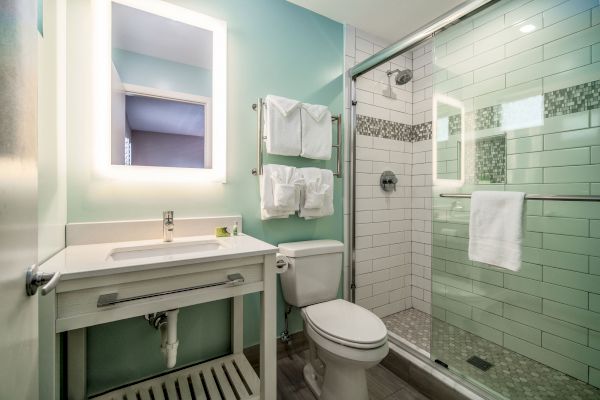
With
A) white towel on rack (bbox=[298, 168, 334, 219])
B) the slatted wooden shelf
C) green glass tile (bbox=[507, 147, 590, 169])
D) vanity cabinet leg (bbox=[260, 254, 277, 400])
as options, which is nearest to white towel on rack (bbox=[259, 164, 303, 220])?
white towel on rack (bbox=[298, 168, 334, 219])

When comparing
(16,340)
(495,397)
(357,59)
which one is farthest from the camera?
(357,59)

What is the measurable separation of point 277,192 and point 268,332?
741mm

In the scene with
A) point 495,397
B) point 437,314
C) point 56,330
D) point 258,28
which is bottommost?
point 495,397

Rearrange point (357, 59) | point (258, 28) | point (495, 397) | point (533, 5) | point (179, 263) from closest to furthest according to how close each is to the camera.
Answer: point (179, 263)
point (495, 397)
point (533, 5)
point (258, 28)
point (357, 59)

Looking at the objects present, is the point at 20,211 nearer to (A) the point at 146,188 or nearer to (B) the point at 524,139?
(A) the point at 146,188

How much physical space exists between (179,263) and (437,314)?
1665 millimetres

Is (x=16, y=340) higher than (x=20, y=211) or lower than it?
lower

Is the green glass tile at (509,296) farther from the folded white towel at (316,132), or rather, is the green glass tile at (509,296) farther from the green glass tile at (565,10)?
the green glass tile at (565,10)

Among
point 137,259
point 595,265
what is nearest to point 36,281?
point 137,259

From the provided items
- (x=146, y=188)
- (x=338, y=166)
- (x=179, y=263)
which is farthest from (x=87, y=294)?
(x=338, y=166)

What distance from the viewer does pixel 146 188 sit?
1.35 metres

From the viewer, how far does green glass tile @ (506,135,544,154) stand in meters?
1.49

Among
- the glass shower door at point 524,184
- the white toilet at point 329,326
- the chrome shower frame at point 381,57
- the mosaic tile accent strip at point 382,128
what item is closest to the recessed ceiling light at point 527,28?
the glass shower door at point 524,184

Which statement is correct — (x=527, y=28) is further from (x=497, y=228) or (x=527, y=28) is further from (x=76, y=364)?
(x=76, y=364)
